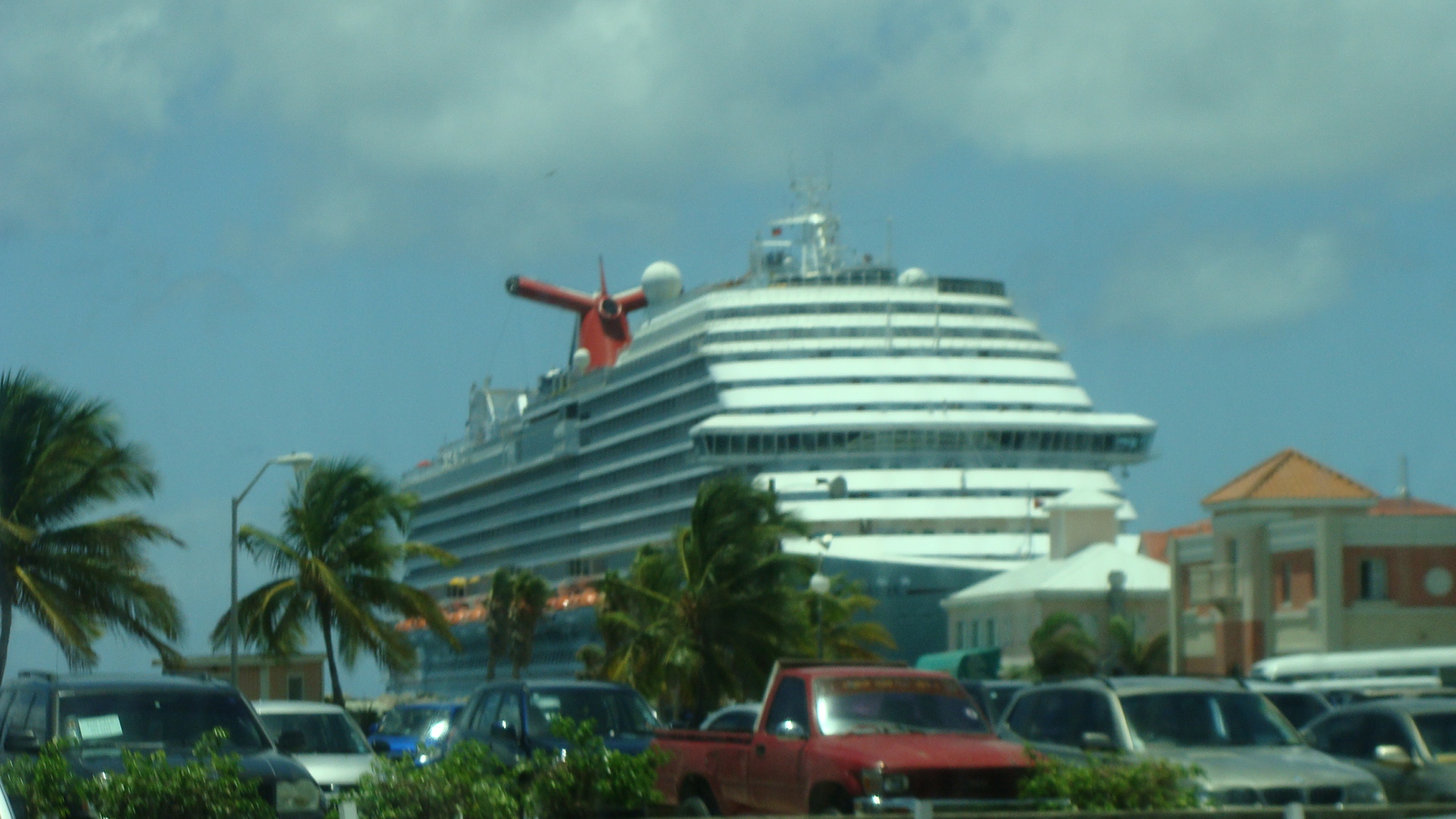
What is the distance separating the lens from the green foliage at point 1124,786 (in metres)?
11.2

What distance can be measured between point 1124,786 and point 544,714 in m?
5.92

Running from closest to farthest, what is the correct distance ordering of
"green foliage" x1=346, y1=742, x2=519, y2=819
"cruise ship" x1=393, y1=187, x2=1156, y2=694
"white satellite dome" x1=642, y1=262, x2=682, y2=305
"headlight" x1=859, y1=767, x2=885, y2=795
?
"green foliage" x1=346, y1=742, x2=519, y2=819 → "headlight" x1=859, y1=767, x2=885, y2=795 → "cruise ship" x1=393, y1=187, x2=1156, y2=694 → "white satellite dome" x1=642, y1=262, x2=682, y2=305

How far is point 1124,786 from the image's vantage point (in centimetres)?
1123

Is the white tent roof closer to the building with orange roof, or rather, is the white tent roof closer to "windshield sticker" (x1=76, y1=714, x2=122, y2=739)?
the building with orange roof

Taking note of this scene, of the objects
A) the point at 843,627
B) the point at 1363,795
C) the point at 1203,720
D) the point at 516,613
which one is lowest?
the point at 1363,795

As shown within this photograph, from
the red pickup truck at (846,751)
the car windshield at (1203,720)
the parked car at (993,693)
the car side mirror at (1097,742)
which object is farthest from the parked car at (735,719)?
the parked car at (993,693)

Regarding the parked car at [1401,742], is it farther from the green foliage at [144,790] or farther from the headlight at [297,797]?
the green foliage at [144,790]

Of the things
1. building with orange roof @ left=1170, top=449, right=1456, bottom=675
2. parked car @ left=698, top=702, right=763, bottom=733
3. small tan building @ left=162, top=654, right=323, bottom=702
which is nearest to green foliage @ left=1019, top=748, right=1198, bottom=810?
parked car @ left=698, top=702, right=763, bottom=733

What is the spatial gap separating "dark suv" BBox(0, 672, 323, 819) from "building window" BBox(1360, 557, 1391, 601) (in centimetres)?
3364

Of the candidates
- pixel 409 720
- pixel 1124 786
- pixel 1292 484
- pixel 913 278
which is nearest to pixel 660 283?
pixel 913 278

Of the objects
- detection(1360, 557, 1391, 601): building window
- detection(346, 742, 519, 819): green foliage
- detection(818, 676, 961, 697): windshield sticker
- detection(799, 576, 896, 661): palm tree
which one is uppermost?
detection(1360, 557, 1391, 601): building window

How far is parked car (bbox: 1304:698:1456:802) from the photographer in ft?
44.8

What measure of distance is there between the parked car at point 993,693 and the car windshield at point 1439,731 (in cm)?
668

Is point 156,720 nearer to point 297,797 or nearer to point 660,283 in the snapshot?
point 297,797
